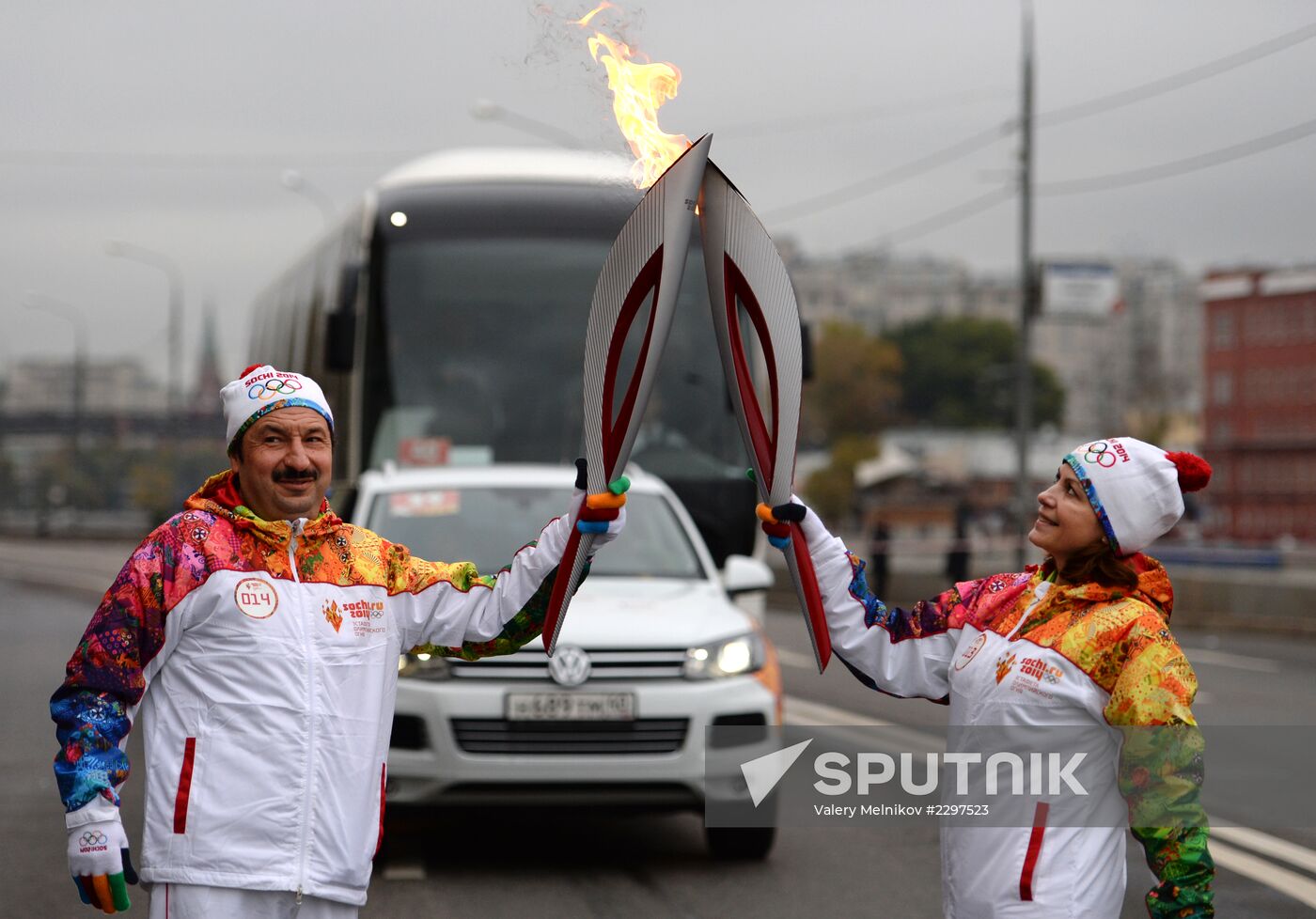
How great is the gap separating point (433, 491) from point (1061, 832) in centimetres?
495

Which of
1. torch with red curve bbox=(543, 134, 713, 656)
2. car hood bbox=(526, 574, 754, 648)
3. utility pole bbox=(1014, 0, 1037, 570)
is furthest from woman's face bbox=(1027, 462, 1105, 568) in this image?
utility pole bbox=(1014, 0, 1037, 570)

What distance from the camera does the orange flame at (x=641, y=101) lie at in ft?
12.6

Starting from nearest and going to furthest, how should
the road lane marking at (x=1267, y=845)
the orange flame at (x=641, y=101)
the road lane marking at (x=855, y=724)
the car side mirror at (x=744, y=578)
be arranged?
the orange flame at (x=641, y=101) < the road lane marking at (x=1267, y=845) < the car side mirror at (x=744, y=578) < the road lane marking at (x=855, y=724)

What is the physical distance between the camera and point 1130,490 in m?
3.17

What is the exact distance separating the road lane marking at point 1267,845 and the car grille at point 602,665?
2512 mm

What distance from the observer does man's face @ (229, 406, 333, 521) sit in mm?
3266

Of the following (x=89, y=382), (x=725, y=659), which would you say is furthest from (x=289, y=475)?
(x=89, y=382)

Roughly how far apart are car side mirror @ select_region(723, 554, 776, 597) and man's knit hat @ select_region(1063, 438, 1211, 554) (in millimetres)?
3913

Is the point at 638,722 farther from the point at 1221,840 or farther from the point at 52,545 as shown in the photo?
the point at 52,545

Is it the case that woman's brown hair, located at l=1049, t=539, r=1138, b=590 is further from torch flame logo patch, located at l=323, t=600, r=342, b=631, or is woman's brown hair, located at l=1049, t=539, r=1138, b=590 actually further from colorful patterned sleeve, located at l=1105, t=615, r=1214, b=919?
torch flame logo patch, located at l=323, t=600, r=342, b=631

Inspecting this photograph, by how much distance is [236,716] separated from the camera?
3.18m

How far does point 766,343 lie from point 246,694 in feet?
4.28

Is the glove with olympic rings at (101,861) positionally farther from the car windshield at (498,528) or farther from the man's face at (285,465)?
the car windshield at (498,528)

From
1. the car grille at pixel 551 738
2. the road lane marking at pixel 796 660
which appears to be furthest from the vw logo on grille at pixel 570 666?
the road lane marking at pixel 796 660
